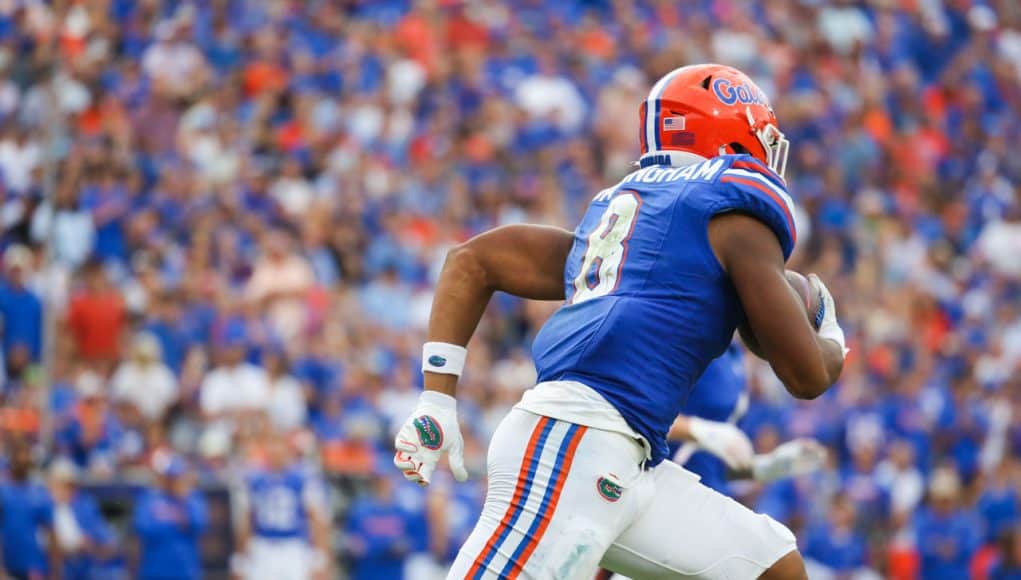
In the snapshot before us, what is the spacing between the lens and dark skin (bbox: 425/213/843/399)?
383cm

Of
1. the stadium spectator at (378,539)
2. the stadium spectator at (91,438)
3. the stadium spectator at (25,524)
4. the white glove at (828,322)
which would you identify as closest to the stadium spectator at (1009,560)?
the stadium spectator at (378,539)

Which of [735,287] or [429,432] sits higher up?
[735,287]

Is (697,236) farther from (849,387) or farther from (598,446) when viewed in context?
(849,387)

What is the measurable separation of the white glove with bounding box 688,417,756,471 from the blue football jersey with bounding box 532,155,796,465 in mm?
1722

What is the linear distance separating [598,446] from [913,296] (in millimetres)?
A: 12050

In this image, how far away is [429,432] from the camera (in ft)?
13.3

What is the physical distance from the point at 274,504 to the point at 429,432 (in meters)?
6.54

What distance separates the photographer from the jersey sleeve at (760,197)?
3.85 metres

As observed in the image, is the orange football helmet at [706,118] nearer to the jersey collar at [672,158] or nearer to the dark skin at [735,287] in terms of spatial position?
the jersey collar at [672,158]

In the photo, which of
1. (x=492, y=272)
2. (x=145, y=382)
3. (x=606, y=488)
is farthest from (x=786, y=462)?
(x=145, y=382)

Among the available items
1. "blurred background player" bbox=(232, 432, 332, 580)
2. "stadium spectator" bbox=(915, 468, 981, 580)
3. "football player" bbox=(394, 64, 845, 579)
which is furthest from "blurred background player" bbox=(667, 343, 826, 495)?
"stadium spectator" bbox=(915, 468, 981, 580)

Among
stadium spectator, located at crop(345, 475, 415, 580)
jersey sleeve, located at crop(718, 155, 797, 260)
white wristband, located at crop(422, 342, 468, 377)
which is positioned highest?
jersey sleeve, located at crop(718, 155, 797, 260)

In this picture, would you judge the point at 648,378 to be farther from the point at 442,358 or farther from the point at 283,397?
the point at 283,397

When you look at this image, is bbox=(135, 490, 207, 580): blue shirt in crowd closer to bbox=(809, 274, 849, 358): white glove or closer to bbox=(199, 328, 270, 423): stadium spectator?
bbox=(199, 328, 270, 423): stadium spectator
